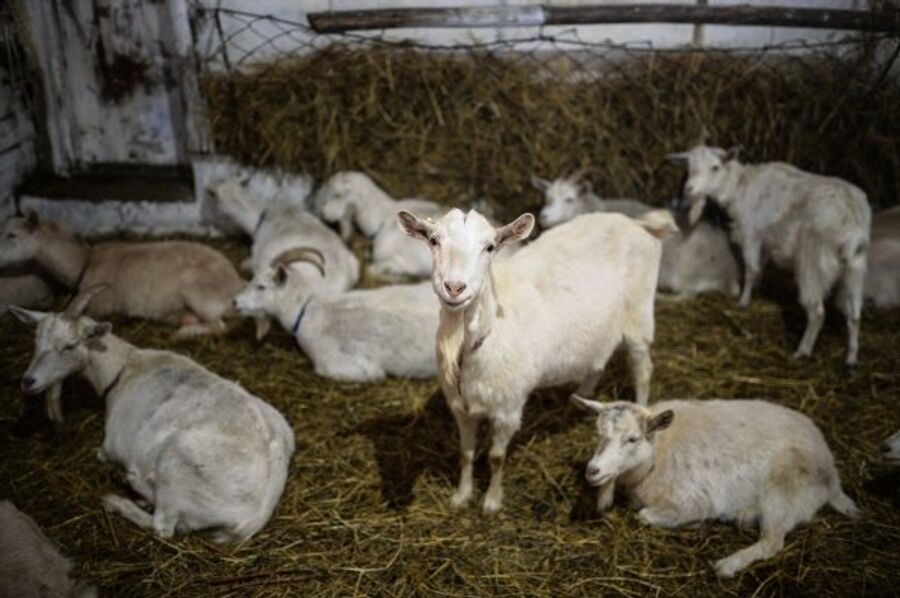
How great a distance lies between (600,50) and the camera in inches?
292

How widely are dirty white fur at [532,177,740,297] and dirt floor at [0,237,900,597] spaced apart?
94 centimetres

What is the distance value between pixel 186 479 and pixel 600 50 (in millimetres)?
5583

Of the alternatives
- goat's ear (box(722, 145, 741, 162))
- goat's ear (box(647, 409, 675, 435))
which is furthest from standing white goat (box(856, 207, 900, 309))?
goat's ear (box(647, 409, 675, 435))

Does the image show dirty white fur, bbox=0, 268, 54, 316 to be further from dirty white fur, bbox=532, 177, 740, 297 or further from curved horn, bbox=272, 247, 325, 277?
dirty white fur, bbox=532, 177, 740, 297

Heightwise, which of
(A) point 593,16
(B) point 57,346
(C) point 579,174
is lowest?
(B) point 57,346

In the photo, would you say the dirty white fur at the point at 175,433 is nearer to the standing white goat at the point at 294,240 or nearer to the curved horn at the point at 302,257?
the curved horn at the point at 302,257

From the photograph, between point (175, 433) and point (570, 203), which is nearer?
point (175, 433)

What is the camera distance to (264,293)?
5.98 m

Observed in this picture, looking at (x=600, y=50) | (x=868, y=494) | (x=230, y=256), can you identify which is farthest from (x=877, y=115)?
(x=230, y=256)

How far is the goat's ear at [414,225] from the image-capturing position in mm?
3750

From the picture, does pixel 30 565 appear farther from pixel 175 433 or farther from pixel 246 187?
pixel 246 187

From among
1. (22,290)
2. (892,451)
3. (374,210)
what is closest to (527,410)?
(892,451)

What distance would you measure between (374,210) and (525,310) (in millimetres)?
3418

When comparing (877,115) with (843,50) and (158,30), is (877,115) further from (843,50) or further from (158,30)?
(158,30)
